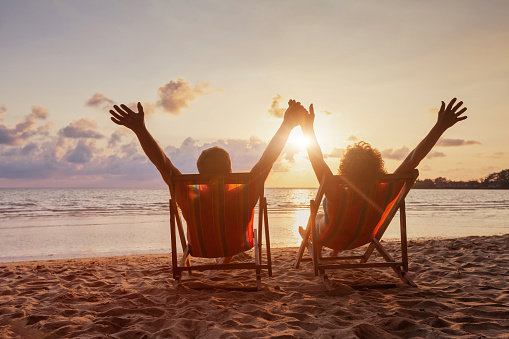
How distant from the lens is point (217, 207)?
3445 millimetres

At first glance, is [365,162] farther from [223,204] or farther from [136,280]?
[136,280]

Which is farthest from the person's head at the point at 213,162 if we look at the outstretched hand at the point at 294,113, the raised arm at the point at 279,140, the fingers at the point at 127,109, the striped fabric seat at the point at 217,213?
the fingers at the point at 127,109

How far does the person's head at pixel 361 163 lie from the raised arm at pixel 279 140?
0.65 m

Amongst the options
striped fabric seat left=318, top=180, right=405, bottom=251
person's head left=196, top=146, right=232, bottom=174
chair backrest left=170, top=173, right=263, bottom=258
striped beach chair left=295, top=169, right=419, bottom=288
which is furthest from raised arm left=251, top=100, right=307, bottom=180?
striped fabric seat left=318, top=180, right=405, bottom=251

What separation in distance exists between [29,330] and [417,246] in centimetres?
583

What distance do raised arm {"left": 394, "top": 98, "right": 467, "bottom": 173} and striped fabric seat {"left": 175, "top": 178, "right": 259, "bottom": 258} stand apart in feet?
5.28

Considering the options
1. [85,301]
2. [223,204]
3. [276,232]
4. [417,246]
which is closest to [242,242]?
[223,204]

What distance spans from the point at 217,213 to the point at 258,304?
3.10 ft

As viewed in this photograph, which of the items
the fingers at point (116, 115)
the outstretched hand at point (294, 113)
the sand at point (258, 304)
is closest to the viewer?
the sand at point (258, 304)

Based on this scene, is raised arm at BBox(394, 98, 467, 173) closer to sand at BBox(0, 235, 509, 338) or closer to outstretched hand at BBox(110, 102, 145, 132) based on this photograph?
sand at BBox(0, 235, 509, 338)

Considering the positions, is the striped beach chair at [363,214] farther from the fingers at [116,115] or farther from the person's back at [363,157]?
the fingers at [116,115]

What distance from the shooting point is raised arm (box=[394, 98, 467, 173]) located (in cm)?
341

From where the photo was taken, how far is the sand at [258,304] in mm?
2379

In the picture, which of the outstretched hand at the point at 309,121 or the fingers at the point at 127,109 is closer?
the fingers at the point at 127,109
